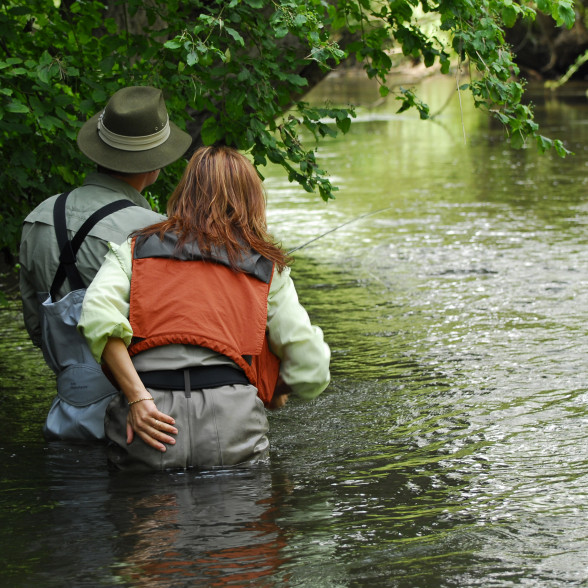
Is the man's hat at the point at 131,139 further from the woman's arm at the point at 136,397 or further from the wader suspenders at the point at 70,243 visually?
the woman's arm at the point at 136,397

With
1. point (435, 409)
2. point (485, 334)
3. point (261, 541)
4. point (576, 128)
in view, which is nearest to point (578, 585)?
point (261, 541)

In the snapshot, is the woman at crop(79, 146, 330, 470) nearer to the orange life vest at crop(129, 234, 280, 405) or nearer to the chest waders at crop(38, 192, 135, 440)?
the orange life vest at crop(129, 234, 280, 405)

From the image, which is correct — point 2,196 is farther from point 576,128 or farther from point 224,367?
point 576,128

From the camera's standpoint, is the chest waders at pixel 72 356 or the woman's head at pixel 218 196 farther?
the chest waders at pixel 72 356

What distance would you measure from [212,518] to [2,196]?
3130mm

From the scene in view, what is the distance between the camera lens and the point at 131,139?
4340 mm

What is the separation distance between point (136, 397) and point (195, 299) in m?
0.42

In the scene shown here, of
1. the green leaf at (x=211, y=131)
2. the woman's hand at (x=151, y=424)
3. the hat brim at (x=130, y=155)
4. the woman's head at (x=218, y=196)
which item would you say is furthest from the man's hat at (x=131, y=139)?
the green leaf at (x=211, y=131)

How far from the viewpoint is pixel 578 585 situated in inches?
129

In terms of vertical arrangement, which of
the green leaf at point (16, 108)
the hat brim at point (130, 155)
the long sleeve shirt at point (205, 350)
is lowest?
the long sleeve shirt at point (205, 350)

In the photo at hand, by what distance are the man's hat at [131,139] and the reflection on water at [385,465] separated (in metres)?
1.22

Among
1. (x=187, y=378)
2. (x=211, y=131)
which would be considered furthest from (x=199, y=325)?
(x=211, y=131)

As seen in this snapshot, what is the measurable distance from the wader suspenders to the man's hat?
0.21m

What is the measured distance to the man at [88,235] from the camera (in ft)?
13.6
